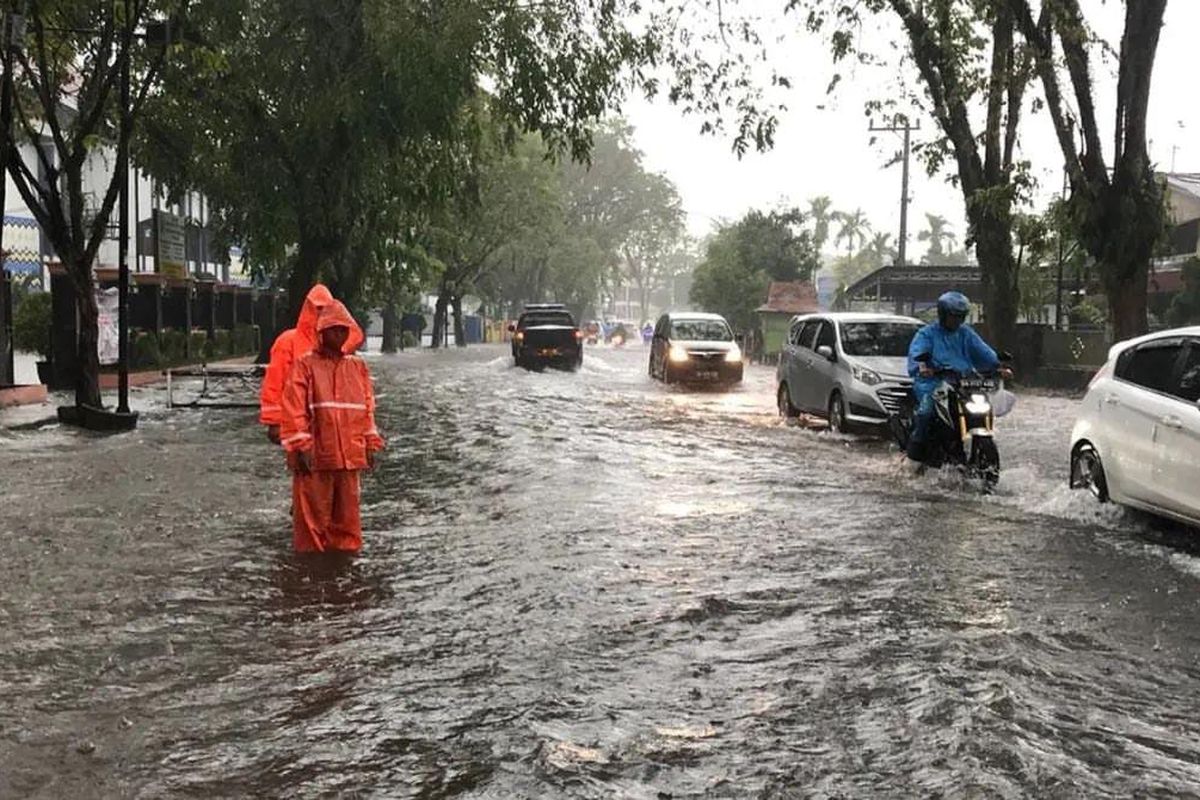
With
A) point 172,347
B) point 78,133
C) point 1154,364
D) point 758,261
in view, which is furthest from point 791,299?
point 1154,364

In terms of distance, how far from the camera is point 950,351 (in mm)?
10656

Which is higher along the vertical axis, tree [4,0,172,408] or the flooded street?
tree [4,0,172,408]

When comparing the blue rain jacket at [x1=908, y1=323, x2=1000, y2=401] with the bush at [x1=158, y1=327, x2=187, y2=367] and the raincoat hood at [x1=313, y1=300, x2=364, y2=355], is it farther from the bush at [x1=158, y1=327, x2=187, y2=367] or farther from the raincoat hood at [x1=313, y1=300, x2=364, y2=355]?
the bush at [x1=158, y1=327, x2=187, y2=367]

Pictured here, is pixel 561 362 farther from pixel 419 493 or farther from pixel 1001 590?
pixel 1001 590

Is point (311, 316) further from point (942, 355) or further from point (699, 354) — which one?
point (699, 354)

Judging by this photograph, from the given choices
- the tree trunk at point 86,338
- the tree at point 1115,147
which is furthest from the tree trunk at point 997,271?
the tree trunk at point 86,338

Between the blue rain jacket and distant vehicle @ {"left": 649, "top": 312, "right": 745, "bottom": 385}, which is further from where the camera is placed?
distant vehicle @ {"left": 649, "top": 312, "right": 745, "bottom": 385}

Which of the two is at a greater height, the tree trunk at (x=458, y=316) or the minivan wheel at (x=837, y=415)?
the tree trunk at (x=458, y=316)

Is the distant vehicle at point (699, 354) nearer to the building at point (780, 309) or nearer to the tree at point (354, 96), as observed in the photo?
the tree at point (354, 96)

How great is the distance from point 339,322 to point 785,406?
39.2 ft

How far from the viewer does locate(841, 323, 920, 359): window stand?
51.9 ft

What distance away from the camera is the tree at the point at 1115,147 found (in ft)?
55.3

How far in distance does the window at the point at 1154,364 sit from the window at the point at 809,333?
7.97m

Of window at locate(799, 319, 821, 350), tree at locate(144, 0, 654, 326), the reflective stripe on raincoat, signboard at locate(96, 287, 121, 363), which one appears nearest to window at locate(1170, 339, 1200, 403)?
the reflective stripe on raincoat
